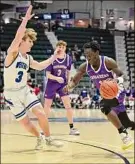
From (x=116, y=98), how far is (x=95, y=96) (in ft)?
46.5

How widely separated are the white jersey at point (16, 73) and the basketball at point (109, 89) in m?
1.16

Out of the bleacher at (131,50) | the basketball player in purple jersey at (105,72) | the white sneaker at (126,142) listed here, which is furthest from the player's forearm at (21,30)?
the bleacher at (131,50)

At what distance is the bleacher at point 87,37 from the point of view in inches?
1214

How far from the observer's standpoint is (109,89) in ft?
20.8

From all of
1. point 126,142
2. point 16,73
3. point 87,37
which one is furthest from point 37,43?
point 16,73

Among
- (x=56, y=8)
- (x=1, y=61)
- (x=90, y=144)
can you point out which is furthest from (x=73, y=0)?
(x=90, y=144)

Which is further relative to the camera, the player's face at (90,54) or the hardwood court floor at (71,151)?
the player's face at (90,54)

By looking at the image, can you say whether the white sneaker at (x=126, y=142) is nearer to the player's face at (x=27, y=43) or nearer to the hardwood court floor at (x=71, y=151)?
the hardwood court floor at (x=71, y=151)

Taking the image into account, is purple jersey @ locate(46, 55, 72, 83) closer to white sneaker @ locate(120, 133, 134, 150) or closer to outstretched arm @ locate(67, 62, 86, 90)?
outstretched arm @ locate(67, 62, 86, 90)

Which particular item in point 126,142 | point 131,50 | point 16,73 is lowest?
point 126,142

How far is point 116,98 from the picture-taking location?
681 centimetres

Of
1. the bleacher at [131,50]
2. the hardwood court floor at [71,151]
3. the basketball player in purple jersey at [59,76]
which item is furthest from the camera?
the bleacher at [131,50]

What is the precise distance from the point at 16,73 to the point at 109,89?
137cm

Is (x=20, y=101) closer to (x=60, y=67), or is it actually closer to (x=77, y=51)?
(x=60, y=67)
